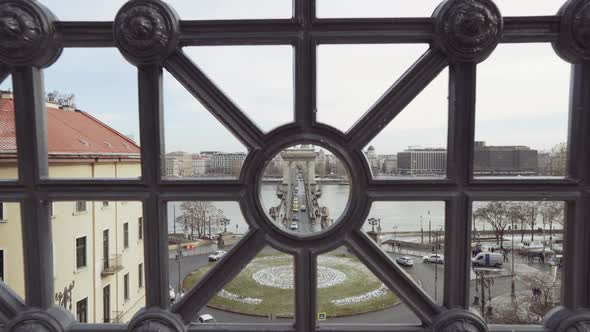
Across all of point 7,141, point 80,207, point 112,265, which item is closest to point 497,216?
point 7,141

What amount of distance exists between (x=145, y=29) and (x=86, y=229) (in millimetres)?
3900

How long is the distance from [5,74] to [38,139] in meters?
0.36

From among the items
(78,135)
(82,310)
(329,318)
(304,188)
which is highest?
(78,135)

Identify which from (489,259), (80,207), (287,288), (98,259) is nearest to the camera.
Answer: (287,288)

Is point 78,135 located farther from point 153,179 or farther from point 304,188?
point 304,188

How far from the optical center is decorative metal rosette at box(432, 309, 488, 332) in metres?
1.66

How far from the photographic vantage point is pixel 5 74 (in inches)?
67.0

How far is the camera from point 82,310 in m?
5.42

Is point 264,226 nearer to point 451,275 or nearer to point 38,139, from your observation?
point 451,275

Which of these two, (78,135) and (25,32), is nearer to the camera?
(25,32)

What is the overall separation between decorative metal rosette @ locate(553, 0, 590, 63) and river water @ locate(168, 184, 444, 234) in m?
0.93

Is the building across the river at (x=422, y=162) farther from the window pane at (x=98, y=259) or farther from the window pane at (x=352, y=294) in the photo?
the window pane at (x=98, y=259)

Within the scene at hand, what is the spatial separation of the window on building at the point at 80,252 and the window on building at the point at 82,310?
29.3 inches

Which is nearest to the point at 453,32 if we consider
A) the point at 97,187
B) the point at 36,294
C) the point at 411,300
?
the point at 411,300
